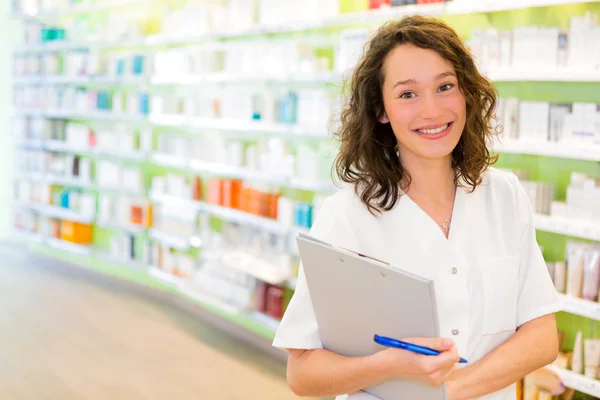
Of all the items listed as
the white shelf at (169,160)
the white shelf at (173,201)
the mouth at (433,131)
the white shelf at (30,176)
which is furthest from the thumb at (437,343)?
the white shelf at (30,176)

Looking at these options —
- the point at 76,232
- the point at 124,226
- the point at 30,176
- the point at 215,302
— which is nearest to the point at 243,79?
the point at 215,302

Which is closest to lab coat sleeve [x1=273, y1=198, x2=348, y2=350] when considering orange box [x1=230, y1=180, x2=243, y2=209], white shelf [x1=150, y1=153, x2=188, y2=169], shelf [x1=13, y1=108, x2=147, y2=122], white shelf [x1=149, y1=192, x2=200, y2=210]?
orange box [x1=230, y1=180, x2=243, y2=209]

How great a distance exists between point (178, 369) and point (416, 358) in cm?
375

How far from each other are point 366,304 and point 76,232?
22.4 ft

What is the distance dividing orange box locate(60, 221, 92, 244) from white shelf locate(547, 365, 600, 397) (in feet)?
18.4

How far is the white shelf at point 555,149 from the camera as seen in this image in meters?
3.02

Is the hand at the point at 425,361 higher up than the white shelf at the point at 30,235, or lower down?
higher up

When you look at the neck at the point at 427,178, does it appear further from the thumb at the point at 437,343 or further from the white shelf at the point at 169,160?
the white shelf at the point at 169,160

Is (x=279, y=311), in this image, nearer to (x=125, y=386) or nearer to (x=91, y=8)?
(x=125, y=386)

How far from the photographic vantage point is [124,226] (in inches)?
269

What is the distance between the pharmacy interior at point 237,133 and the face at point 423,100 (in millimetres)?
620

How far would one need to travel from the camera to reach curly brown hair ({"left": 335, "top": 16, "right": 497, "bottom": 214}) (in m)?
1.42

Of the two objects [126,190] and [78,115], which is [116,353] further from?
[78,115]

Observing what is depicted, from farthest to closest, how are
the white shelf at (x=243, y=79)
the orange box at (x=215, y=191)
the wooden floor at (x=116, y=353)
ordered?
the orange box at (x=215, y=191) < the white shelf at (x=243, y=79) < the wooden floor at (x=116, y=353)
